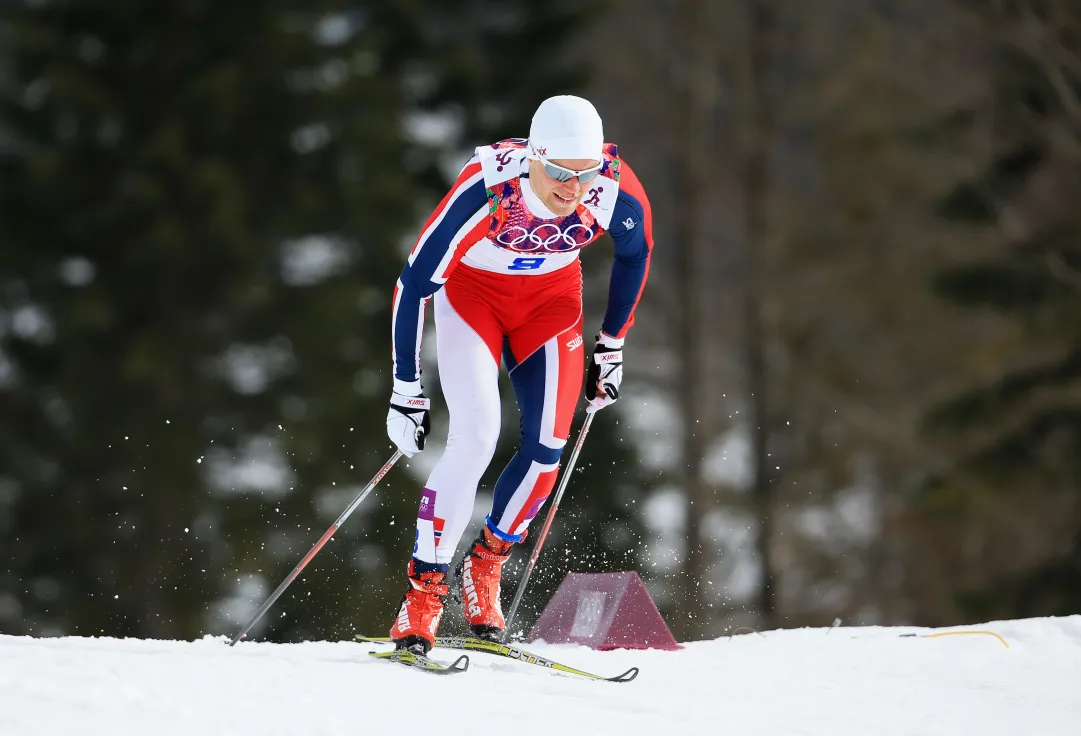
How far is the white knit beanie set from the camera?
4309 mm

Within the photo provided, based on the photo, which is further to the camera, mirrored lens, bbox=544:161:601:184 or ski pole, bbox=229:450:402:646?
ski pole, bbox=229:450:402:646

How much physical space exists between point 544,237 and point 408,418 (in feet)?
2.57

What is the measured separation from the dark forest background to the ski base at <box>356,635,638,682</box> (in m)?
9.21

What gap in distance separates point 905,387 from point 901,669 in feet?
42.1

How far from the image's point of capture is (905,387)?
57.6 feet

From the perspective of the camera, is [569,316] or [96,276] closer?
[569,316]

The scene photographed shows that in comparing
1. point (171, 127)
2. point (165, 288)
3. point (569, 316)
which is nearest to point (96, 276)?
point (165, 288)

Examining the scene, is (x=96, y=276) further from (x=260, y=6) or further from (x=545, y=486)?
(x=545, y=486)

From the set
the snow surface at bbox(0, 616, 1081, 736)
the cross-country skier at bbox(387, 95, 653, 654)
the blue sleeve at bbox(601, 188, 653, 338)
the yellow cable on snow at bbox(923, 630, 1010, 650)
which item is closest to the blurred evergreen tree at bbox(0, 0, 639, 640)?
the yellow cable on snow at bbox(923, 630, 1010, 650)

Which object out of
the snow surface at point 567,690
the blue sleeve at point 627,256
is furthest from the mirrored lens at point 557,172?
the snow surface at point 567,690

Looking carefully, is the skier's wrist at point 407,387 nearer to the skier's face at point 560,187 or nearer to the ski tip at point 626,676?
the skier's face at point 560,187

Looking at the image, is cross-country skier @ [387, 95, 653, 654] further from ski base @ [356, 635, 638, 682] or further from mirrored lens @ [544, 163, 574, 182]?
ski base @ [356, 635, 638, 682]

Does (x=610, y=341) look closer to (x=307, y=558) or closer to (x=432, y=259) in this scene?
(x=432, y=259)

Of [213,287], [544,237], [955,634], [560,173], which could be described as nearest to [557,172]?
[560,173]
